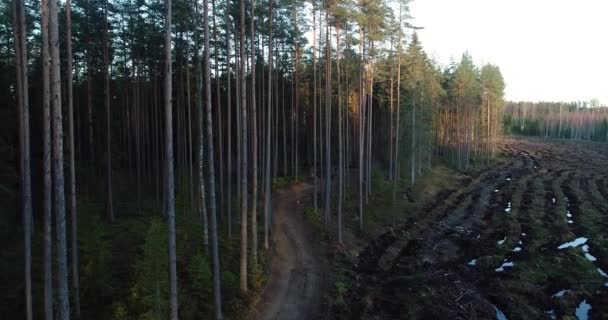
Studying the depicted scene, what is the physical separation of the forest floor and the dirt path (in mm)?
1386

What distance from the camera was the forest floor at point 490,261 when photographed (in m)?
15.5

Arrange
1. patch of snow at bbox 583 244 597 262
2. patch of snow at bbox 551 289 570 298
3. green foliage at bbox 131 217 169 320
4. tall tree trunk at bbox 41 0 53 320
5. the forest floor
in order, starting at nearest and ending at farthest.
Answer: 1. tall tree trunk at bbox 41 0 53 320
2. green foliage at bbox 131 217 169 320
3. the forest floor
4. patch of snow at bbox 551 289 570 298
5. patch of snow at bbox 583 244 597 262

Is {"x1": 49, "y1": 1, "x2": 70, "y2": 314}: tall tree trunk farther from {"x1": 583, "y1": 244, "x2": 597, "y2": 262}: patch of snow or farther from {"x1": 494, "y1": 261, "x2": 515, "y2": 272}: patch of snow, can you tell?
{"x1": 583, "y1": 244, "x2": 597, "y2": 262}: patch of snow

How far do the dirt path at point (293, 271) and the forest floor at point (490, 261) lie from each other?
4.55ft

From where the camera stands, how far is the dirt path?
14.7 meters

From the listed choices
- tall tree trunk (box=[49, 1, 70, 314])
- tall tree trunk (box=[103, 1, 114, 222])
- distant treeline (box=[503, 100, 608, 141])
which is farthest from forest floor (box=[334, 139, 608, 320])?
distant treeline (box=[503, 100, 608, 141])

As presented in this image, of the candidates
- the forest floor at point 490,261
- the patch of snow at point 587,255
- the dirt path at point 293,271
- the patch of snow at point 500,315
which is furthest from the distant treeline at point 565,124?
the patch of snow at point 500,315

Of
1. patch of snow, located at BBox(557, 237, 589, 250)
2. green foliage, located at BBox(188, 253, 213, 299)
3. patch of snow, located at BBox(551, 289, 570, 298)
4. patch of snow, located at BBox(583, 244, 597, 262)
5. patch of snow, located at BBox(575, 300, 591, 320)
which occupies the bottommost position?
patch of snow, located at BBox(575, 300, 591, 320)

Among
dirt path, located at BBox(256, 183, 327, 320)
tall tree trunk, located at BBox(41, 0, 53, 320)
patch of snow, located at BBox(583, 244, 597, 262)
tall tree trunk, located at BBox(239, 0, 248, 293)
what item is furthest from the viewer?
patch of snow, located at BBox(583, 244, 597, 262)

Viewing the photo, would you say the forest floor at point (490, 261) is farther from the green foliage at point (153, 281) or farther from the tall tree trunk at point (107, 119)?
the tall tree trunk at point (107, 119)

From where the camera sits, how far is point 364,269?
19.7 meters

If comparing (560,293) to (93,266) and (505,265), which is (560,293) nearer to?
(505,265)

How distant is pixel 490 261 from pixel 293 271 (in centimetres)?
1042

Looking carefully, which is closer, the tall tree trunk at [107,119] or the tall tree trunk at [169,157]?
the tall tree trunk at [169,157]
